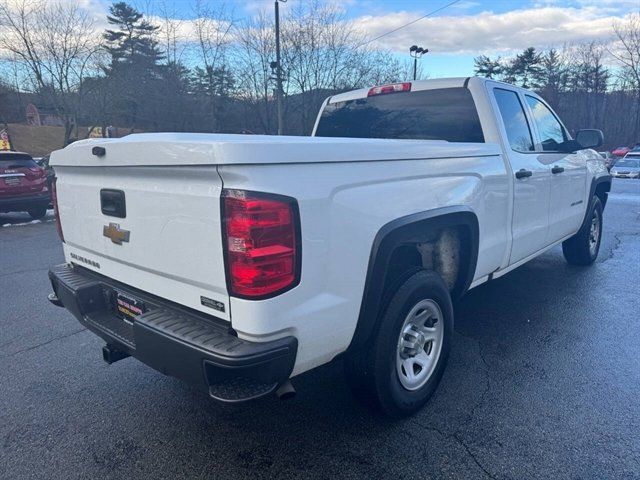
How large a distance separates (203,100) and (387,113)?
Result: 24.5 metres

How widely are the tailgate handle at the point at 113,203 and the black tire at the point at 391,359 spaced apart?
1446 millimetres

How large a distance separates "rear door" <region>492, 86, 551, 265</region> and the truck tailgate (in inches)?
103

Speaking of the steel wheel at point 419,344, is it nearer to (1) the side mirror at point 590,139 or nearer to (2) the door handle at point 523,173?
(2) the door handle at point 523,173

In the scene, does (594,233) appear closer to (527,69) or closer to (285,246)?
(285,246)

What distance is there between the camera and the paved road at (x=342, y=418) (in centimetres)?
231

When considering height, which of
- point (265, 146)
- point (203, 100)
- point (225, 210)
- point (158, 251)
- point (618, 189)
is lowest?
point (618, 189)

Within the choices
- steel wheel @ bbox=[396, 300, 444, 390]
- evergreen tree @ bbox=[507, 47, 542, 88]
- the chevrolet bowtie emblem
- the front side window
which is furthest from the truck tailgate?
evergreen tree @ bbox=[507, 47, 542, 88]

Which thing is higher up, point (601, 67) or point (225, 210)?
point (601, 67)

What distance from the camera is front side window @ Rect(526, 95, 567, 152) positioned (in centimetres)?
433

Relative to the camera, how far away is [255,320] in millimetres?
1824

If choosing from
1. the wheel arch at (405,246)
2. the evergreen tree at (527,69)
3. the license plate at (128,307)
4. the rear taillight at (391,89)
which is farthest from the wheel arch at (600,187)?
the evergreen tree at (527,69)

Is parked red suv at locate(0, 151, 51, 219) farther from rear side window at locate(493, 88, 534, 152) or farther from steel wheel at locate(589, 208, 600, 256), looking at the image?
steel wheel at locate(589, 208, 600, 256)

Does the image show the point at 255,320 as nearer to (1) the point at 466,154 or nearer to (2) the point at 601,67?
(1) the point at 466,154

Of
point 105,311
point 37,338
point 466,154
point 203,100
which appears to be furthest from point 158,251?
point 203,100
